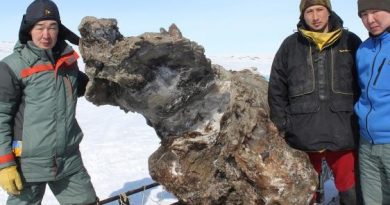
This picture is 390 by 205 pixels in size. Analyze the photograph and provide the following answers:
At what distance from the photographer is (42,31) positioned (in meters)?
3.25

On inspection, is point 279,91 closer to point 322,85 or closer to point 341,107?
point 322,85

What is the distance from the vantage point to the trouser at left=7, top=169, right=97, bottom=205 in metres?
3.50

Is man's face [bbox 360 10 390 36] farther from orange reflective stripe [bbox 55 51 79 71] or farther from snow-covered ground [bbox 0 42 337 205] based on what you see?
orange reflective stripe [bbox 55 51 79 71]

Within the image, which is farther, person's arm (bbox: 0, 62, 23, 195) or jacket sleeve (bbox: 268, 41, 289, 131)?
jacket sleeve (bbox: 268, 41, 289, 131)

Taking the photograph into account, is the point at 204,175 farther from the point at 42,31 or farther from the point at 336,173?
the point at 42,31

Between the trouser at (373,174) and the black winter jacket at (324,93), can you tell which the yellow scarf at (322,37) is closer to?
the black winter jacket at (324,93)

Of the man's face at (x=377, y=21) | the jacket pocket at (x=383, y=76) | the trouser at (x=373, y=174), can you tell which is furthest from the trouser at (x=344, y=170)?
the man's face at (x=377, y=21)

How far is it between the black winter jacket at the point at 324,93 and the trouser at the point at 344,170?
158 millimetres

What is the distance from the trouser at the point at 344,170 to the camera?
339 centimetres

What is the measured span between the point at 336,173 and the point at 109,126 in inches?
274

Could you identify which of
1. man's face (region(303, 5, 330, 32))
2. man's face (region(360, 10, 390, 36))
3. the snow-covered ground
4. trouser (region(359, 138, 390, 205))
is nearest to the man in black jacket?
man's face (region(303, 5, 330, 32))

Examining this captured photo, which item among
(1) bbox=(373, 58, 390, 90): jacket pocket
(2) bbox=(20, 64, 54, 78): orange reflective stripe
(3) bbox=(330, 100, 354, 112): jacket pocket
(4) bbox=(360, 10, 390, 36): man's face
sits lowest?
(3) bbox=(330, 100, 354, 112): jacket pocket

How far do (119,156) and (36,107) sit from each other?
3956mm

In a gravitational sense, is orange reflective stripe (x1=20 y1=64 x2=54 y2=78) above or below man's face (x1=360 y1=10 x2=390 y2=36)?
below
